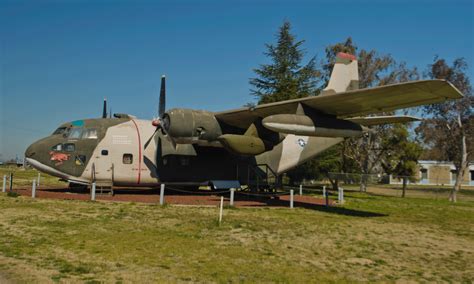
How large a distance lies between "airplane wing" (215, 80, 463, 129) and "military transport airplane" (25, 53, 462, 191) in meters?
0.04

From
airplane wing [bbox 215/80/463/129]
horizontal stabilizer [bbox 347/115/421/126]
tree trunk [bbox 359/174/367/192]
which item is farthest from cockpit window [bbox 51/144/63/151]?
tree trunk [bbox 359/174/367/192]

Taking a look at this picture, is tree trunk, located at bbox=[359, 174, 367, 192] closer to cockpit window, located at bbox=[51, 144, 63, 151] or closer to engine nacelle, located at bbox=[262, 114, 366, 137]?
engine nacelle, located at bbox=[262, 114, 366, 137]

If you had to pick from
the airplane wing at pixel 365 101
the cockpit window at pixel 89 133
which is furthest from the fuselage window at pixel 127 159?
the airplane wing at pixel 365 101

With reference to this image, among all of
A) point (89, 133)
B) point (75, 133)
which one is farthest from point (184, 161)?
point (75, 133)

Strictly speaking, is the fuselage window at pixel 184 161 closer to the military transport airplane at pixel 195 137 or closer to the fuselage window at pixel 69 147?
the military transport airplane at pixel 195 137

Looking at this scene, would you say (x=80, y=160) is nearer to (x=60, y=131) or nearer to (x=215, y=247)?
(x=60, y=131)

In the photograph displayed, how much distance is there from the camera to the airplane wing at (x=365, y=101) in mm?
12469

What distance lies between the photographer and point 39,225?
10297mm

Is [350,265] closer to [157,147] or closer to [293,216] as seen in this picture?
[293,216]

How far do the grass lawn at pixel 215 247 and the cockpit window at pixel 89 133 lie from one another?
194 inches

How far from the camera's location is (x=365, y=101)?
14906 mm

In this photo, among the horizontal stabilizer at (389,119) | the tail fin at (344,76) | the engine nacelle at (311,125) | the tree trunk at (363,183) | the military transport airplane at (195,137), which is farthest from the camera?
the tree trunk at (363,183)

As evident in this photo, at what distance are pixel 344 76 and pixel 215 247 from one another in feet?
52.0

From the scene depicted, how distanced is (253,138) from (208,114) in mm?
2634
